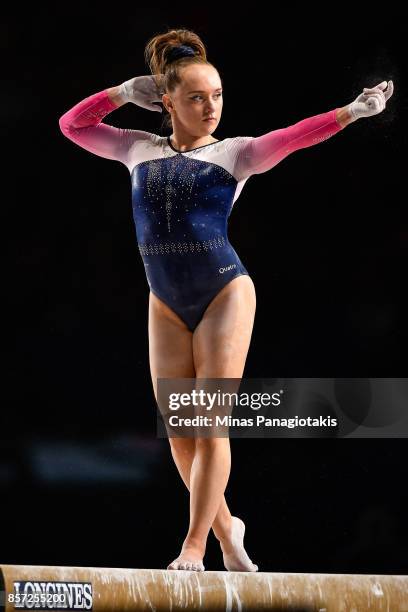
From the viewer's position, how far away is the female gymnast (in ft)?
10.0

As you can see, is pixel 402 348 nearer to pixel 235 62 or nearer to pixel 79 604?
pixel 235 62

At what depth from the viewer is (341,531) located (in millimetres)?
4098

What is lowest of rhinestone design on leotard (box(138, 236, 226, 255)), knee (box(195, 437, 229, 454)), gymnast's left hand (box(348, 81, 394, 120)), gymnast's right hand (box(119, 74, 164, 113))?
knee (box(195, 437, 229, 454))

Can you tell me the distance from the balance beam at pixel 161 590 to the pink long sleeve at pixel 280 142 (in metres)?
1.26

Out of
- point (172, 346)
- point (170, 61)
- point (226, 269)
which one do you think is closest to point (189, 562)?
point (172, 346)

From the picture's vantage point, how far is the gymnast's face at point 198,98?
10.5 ft

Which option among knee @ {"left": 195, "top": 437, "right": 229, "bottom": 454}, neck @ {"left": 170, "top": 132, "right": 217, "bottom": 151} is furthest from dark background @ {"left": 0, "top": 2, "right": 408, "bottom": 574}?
knee @ {"left": 195, "top": 437, "right": 229, "bottom": 454}

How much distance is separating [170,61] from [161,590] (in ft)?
5.49

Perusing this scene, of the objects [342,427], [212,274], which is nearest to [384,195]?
[342,427]

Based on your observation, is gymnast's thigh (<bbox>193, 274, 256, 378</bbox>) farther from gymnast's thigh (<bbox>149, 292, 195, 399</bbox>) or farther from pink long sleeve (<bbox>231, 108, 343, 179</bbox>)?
pink long sleeve (<bbox>231, 108, 343, 179</bbox>)

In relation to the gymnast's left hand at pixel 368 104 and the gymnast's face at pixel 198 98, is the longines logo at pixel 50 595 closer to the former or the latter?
the gymnast's face at pixel 198 98

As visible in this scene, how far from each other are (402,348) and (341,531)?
0.79m
